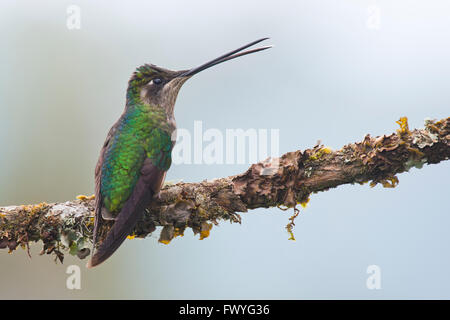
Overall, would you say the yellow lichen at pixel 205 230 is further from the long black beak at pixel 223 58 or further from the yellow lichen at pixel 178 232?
the long black beak at pixel 223 58

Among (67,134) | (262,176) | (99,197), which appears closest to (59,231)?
(99,197)

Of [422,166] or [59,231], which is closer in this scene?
[422,166]

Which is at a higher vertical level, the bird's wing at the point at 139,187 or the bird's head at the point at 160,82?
the bird's head at the point at 160,82

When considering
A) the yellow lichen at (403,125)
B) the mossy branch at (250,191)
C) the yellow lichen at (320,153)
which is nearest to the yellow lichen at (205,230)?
the mossy branch at (250,191)

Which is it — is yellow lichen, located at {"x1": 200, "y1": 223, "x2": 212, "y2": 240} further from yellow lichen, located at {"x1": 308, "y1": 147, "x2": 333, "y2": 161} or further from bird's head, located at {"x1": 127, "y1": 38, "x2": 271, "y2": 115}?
bird's head, located at {"x1": 127, "y1": 38, "x2": 271, "y2": 115}

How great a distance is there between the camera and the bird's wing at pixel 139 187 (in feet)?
14.4

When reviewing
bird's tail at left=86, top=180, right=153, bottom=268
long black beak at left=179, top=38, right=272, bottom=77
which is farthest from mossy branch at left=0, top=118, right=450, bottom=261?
long black beak at left=179, top=38, right=272, bottom=77

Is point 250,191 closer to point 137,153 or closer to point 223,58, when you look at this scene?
point 137,153

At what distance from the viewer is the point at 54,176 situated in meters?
11.9

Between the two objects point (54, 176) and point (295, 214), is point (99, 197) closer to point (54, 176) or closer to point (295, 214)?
point (295, 214)

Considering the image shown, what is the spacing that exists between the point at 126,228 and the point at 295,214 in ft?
4.84

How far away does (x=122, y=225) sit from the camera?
4.43 m

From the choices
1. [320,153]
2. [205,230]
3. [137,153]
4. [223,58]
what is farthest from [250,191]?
[223,58]

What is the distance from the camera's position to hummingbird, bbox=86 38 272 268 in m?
4.50
